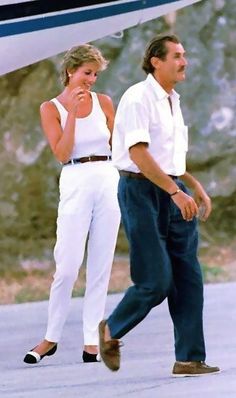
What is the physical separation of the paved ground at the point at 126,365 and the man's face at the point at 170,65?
1.07 meters

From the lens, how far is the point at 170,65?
4.84m

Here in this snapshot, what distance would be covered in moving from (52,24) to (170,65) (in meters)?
0.84

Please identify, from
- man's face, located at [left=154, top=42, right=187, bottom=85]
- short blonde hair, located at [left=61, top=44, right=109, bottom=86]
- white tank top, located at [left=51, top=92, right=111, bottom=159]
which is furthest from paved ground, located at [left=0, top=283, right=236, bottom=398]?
short blonde hair, located at [left=61, top=44, right=109, bottom=86]

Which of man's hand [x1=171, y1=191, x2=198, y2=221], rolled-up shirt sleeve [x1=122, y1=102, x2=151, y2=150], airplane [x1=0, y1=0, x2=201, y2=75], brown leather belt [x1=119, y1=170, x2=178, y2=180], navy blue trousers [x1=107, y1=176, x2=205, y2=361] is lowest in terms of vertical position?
navy blue trousers [x1=107, y1=176, x2=205, y2=361]

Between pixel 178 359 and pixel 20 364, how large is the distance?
3.18ft

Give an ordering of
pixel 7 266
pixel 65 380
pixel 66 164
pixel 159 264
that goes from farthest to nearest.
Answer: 1. pixel 7 266
2. pixel 66 164
3. pixel 65 380
4. pixel 159 264

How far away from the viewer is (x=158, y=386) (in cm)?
482

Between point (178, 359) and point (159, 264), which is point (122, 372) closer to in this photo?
point (178, 359)

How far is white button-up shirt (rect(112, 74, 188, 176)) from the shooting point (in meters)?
4.70

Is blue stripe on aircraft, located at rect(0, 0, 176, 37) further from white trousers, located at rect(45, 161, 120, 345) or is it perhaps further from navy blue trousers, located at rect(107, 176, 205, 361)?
navy blue trousers, located at rect(107, 176, 205, 361)

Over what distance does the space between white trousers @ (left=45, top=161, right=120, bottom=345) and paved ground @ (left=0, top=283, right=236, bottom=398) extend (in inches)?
→ 8.8

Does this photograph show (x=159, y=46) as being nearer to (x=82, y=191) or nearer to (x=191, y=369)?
(x=82, y=191)

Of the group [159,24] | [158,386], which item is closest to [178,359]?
[158,386]

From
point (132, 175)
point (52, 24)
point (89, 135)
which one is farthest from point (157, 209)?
point (52, 24)
